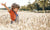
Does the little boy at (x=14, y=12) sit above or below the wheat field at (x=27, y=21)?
above

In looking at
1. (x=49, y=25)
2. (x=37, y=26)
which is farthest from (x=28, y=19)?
(x=49, y=25)

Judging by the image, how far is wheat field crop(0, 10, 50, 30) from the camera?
132 centimetres

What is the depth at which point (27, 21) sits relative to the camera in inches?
57.7

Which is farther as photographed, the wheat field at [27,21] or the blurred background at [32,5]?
the blurred background at [32,5]

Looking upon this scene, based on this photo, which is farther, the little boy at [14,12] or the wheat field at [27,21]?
the little boy at [14,12]

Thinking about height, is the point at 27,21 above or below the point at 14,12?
Result: below

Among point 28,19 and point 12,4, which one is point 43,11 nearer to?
point 28,19

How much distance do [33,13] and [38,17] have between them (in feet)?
→ 0.38

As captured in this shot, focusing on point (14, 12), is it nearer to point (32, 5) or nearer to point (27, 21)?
point (27, 21)

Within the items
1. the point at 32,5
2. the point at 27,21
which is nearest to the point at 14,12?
the point at 27,21

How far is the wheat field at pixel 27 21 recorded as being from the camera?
52.0 inches

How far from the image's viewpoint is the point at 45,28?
1352 mm

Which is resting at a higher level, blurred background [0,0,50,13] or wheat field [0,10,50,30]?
blurred background [0,0,50,13]

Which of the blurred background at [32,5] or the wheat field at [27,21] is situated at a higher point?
the blurred background at [32,5]
